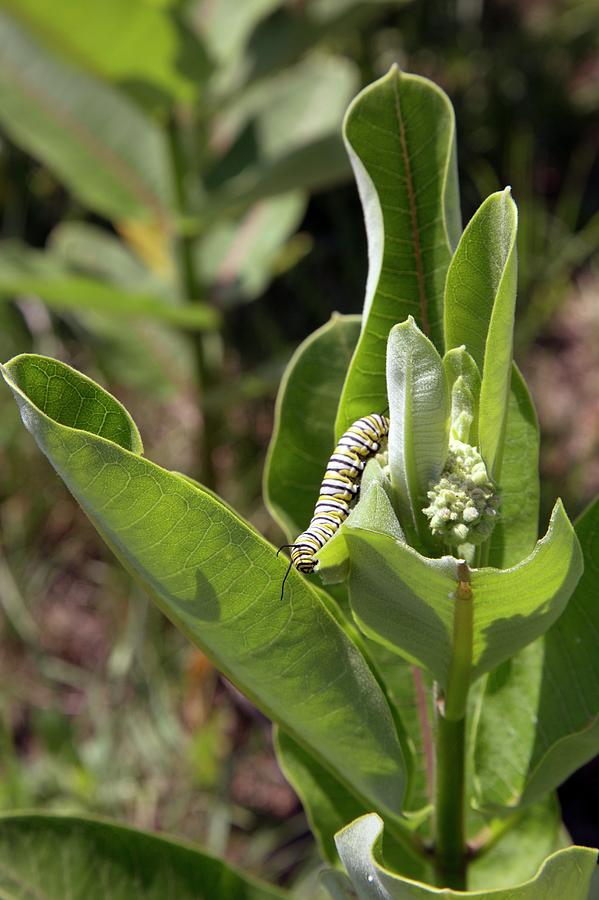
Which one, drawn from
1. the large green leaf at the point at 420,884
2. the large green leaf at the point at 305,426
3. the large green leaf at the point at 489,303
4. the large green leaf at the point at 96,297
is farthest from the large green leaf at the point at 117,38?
the large green leaf at the point at 420,884

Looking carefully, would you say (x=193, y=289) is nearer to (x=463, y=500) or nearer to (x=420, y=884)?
(x=463, y=500)

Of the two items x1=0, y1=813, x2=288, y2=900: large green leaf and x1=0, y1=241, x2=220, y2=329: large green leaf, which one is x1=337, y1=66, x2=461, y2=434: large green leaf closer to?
x1=0, y1=813, x2=288, y2=900: large green leaf

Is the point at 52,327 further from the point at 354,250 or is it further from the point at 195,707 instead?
the point at 195,707

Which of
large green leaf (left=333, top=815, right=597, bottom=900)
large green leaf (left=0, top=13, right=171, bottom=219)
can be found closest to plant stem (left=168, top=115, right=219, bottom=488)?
large green leaf (left=0, top=13, right=171, bottom=219)

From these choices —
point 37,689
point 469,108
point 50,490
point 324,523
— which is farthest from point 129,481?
point 469,108

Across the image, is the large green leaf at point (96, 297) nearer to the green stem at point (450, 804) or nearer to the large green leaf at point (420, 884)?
the green stem at point (450, 804)

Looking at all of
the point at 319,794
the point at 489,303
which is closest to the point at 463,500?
the point at 489,303
